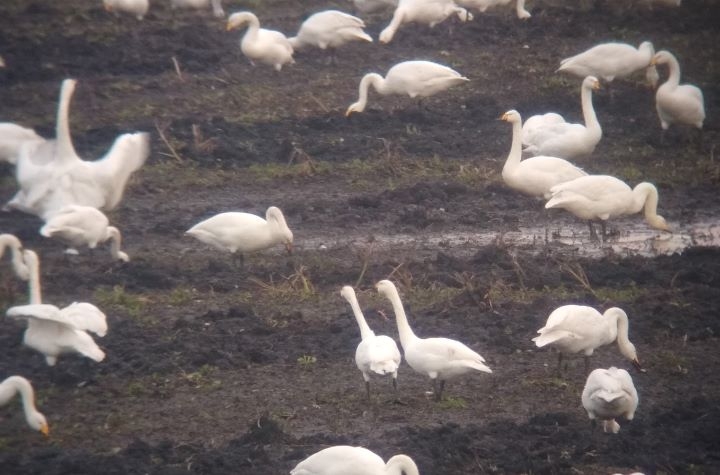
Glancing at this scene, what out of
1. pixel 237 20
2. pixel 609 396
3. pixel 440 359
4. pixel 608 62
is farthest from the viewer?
pixel 237 20

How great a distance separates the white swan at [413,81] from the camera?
16000 mm

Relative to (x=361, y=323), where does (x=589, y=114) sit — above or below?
above

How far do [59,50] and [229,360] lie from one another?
10265mm

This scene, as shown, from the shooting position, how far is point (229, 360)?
988 centimetres

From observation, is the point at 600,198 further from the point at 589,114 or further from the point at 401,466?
the point at 401,466

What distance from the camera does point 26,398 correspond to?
28.5 feet

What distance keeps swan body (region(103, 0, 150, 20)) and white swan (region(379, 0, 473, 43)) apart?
392cm

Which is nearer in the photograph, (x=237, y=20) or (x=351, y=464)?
(x=351, y=464)

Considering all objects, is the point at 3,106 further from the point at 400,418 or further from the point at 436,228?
the point at 400,418

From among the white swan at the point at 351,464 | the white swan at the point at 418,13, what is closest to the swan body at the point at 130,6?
the white swan at the point at 418,13

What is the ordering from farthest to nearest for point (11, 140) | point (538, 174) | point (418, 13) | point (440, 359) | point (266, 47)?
point (418, 13) < point (266, 47) < point (11, 140) < point (538, 174) < point (440, 359)

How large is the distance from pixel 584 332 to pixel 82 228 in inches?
190

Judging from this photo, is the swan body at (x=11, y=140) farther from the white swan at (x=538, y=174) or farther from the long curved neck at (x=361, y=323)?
the long curved neck at (x=361, y=323)

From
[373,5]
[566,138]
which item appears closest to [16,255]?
[566,138]
